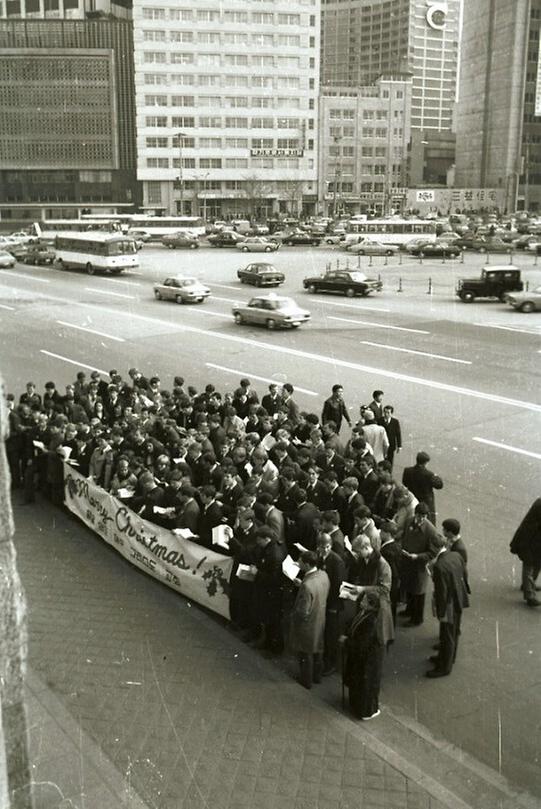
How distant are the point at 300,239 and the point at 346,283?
3471cm

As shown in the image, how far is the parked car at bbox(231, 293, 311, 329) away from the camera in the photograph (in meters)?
30.5

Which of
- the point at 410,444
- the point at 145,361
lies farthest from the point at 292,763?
the point at 145,361

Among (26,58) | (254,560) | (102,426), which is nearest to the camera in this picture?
(254,560)

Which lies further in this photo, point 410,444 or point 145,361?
point 145,361

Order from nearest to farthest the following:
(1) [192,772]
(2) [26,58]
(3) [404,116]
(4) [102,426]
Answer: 1. (1) [192,772]
2. (4) [102,426]
3. (2) [26,58]
4. (3) [404,116]

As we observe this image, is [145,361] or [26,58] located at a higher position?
[26,58]

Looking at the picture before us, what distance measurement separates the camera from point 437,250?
62281 mm

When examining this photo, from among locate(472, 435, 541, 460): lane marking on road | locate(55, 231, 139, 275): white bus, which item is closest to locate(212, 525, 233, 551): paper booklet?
locate(472, 435, 541, 460): lane marking on road

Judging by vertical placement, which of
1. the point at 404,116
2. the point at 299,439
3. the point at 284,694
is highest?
the point at 404,116

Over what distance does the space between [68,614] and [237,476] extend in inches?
110

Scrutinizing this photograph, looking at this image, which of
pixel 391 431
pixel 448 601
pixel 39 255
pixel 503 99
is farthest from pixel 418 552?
pixel 503 99

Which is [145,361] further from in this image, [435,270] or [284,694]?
[435,270]

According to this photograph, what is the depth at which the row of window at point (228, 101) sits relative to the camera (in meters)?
115

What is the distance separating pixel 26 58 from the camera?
12150cm
